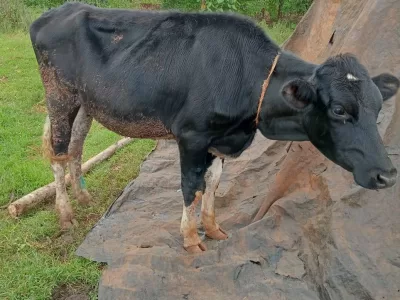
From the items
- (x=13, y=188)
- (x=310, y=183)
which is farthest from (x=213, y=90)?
(x=13, y=188)

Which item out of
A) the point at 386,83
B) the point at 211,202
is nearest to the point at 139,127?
the point at 211,202

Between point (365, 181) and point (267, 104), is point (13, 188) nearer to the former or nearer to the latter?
point (267, 104)

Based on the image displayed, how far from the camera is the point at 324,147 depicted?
148 inches

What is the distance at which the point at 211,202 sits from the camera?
4.93 meters

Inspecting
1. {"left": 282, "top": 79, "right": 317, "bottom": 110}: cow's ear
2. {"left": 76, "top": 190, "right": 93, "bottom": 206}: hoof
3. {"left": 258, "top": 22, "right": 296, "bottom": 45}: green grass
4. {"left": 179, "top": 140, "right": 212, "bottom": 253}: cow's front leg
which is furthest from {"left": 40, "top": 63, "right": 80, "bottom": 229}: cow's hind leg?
{"left": 258, "top": 22, "right": 296, "bottom": 45}: green grass

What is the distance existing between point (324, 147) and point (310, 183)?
0.98 meters

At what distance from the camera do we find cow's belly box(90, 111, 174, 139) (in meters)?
4.56

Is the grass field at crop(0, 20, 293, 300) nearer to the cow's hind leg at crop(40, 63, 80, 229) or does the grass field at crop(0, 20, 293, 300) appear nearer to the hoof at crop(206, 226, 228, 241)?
the cow's hind leg at crop(40, 63, 80, 229)

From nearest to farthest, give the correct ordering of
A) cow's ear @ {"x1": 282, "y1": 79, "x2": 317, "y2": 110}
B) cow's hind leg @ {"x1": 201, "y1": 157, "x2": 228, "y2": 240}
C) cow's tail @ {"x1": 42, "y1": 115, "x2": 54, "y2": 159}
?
cow's ear @ {"x1": 282, "y1": 79, "x2": 317, "y2": 110}, cow's hind leg @ {"x1": 201, "y1": 157, "x2": 228, "y2": 240}, cow's tail @ {"x1": 42, "y1": 115, "x2": 54, "y2": 159}

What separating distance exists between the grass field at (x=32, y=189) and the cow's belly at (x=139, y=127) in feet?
4.32

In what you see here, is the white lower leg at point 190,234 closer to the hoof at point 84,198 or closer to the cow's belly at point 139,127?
the cow's belly at point 139,127

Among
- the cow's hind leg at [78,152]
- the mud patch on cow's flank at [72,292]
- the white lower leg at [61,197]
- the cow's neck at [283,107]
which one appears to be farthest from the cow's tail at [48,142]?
the cow's neck at [283,107]

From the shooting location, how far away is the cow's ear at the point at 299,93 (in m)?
3.51

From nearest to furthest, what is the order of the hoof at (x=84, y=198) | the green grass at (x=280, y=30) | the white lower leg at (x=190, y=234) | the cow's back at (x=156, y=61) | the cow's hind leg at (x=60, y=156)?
the cow's back at (x=156, y=61) < the white lower leg at (x=190, y=234) < the cow's hind leg at (x=60, y=156) < the hoof at (x=84, y=198) < the green grass at (x=280, y=30)
